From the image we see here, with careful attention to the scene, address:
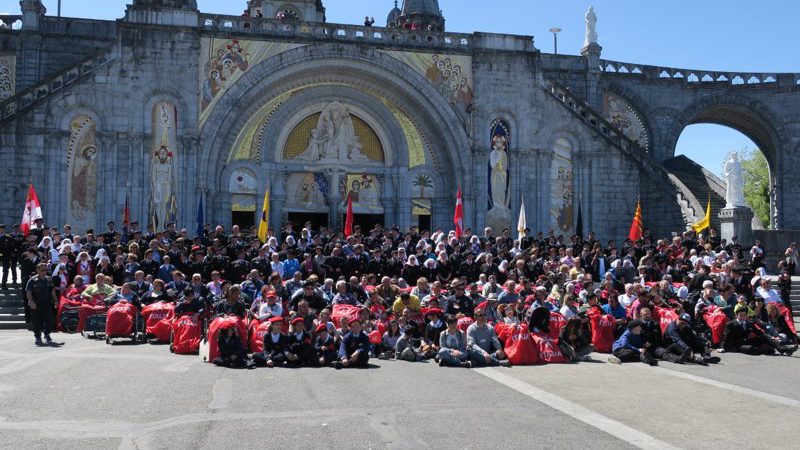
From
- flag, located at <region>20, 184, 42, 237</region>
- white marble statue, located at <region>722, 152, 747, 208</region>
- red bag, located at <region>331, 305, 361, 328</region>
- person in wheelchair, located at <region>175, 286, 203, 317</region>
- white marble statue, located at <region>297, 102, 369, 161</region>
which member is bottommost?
red bag, located at <region>331, 305, 361, 328</region>

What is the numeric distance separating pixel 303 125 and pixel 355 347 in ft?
64.8

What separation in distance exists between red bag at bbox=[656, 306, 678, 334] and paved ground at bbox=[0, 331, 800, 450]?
146cm

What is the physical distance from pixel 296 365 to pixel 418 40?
69.4 feet

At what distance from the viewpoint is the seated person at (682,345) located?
14789mm

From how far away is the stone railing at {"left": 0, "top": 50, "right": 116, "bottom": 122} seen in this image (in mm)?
27766

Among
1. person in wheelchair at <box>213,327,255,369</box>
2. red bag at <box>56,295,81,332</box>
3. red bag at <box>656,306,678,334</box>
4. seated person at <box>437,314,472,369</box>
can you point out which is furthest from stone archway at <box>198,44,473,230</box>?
seated person at <box>437,314,472,369</box>

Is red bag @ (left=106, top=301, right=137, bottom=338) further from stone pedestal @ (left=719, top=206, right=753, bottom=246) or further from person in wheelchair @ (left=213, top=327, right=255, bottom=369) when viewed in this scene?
stone pedestal @ (left=719, top=206, right=753, bottom=246)

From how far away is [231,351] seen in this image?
545 inches

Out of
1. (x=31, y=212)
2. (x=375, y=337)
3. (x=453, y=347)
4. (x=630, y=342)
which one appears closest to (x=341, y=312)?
(x=375, y=337)

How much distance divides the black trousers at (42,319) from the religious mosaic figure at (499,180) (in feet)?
65.4

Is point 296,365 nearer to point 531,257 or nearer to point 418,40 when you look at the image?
point 531,257

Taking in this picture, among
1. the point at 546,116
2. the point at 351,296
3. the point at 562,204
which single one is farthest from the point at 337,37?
the point at 351,296

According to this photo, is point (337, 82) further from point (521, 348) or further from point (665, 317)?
point (521, 348)

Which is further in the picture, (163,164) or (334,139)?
(334,139)
